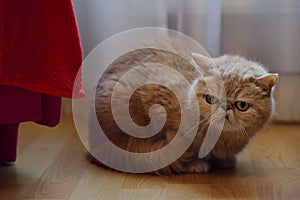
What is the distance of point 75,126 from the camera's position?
6.34 ft

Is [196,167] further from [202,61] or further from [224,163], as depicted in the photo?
[202,61]

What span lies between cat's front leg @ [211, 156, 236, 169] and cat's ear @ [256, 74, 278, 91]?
0.24 metres

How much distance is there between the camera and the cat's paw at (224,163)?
1.59 meters

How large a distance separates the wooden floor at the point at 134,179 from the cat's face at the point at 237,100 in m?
0.15

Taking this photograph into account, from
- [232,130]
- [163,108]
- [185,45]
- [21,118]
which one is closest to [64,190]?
[21,118]

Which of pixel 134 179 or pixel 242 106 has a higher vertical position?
pixel 242 106

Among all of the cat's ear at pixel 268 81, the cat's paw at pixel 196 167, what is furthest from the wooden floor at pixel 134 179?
the cat's ear at pixel 268 81

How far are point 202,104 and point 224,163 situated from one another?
0.73 feet

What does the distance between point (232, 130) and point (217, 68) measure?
18 centimetres

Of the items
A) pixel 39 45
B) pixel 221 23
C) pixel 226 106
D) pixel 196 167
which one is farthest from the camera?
pixel 221 23

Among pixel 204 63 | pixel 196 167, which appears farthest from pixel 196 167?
pixel 204 63

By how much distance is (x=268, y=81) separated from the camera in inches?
57.7

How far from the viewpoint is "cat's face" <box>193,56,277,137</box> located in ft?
4.76

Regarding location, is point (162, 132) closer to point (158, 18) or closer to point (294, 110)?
point (158, 18)
